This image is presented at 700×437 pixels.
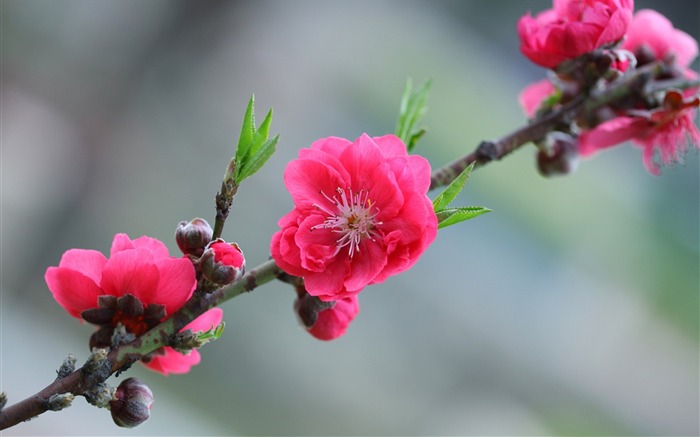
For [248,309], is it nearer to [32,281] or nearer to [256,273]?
[32,281]

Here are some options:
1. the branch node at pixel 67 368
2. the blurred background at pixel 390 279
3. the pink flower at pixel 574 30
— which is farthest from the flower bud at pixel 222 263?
the blurred background at pixel 390 279

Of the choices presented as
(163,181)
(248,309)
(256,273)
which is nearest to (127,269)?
(256,273)

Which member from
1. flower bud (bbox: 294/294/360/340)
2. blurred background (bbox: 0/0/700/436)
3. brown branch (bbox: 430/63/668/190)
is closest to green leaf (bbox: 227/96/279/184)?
flower bud (bbox: 294/294/360/340)

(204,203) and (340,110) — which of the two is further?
(340,110)

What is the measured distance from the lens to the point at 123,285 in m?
0.46

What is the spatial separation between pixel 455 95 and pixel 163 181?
0.96 metres

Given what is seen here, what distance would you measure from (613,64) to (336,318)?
331 mm

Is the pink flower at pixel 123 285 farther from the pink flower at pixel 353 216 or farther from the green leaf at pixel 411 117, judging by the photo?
the green leaf at pixel 411 117

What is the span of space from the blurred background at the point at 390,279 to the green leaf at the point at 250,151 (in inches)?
57.1

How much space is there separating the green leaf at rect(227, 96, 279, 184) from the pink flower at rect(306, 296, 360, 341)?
0.12 meters

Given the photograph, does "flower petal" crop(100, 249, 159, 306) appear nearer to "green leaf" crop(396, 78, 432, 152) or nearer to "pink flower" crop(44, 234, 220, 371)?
"pink flower" crop(44, 234, 220, 371)

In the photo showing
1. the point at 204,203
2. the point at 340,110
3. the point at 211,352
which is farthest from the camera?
the point at 340,110

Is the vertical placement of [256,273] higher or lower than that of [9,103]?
lower

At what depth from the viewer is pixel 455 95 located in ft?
7.02
